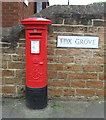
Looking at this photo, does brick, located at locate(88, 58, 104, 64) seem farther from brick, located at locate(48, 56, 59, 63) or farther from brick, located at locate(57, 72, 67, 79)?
brick, located at locate(48, 56, 59, 63)

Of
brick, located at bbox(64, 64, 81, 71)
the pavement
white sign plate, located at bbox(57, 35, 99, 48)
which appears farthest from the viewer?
brick, located at bbox(64, 64, 81, 71)

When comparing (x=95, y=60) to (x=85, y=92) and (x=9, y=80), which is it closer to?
(x=85, y=92)

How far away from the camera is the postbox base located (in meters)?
3.58

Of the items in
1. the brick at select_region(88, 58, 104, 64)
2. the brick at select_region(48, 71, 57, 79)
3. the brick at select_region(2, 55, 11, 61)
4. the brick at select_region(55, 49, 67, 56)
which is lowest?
Result: the brick at select_region(48, 71, 57, 79)

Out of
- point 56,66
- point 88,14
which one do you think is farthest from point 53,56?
point 88,14

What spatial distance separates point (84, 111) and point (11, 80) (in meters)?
1.60

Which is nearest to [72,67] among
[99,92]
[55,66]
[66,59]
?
[66,59]

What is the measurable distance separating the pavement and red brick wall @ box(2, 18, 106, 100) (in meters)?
0.16

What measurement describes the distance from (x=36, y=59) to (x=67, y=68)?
840mm

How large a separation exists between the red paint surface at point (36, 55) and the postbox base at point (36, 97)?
0.29ft

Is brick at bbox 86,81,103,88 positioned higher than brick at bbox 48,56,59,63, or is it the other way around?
brick at bbox 48,56,59,63

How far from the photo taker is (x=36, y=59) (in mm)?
3471

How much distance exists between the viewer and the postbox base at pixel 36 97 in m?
3.58

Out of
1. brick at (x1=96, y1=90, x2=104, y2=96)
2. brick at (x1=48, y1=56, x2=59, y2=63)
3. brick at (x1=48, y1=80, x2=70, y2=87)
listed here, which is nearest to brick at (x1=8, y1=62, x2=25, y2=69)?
brick at (x1=48, y1=56, x2=59, y2=63)
